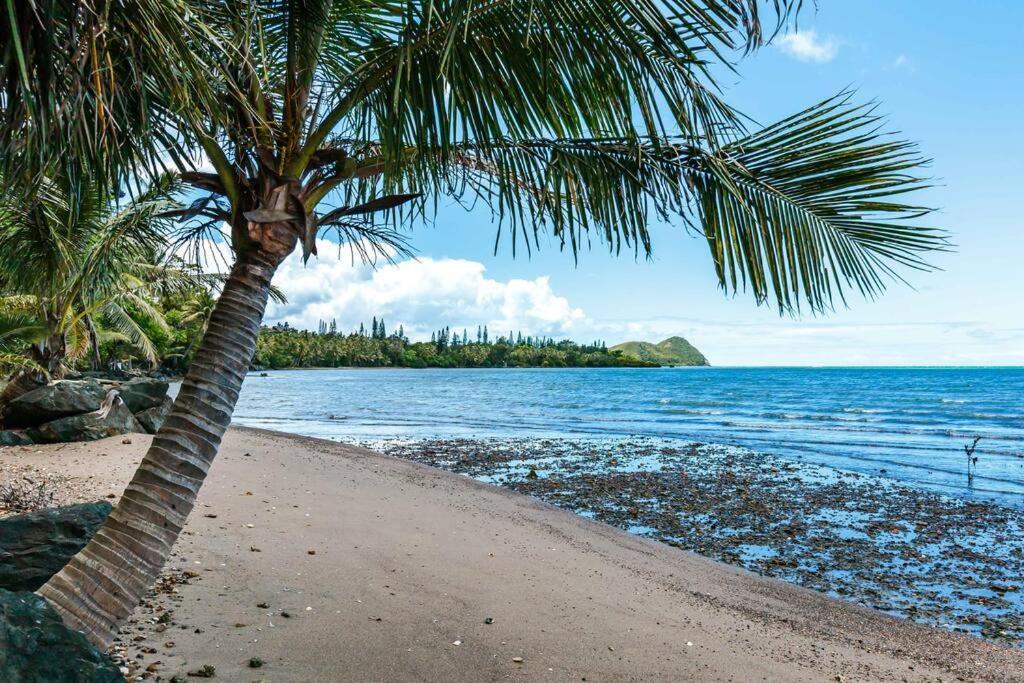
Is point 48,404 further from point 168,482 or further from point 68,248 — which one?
point 168,482

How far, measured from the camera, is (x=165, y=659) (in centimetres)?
385

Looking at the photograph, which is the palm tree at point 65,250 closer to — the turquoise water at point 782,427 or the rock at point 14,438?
the rock at point 14,438

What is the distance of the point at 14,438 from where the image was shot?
38.3ft

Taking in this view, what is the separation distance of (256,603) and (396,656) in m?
1.28

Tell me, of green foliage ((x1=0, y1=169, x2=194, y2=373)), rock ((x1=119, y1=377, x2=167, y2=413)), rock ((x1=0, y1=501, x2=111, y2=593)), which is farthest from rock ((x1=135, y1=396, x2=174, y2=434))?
rock ((x1=0, y1=501, x2=111, y2=593))

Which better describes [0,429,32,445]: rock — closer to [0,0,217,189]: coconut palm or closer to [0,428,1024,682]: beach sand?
[0,428,1024,682]: beach sand

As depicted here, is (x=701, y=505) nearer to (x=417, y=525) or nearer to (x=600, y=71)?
(x=417, y=525)

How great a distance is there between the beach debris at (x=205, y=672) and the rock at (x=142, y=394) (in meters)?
11.7

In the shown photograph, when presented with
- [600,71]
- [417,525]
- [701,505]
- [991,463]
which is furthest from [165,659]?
[991,463]

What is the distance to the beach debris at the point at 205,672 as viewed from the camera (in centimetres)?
371

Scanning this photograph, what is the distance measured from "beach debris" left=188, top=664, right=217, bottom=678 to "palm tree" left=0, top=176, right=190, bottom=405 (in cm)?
254

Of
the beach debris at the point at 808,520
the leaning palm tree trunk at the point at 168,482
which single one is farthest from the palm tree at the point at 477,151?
the beach debris at the point at 808,520

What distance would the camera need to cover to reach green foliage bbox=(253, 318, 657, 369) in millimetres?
128125

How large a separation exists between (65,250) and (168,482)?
6.88m
